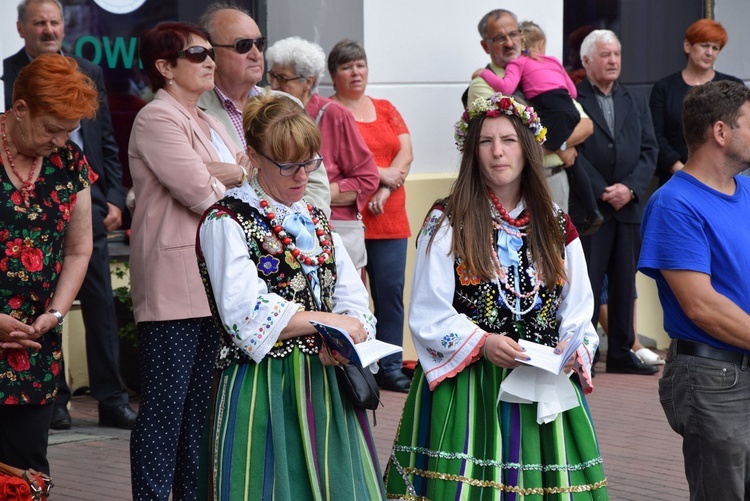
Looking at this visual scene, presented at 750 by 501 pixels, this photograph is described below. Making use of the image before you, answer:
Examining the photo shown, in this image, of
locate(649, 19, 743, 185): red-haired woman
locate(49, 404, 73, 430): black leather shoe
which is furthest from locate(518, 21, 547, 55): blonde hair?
locate(49, 404, 73, 430): black leather shoe

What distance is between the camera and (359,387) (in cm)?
388

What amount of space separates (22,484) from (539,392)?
178 cm

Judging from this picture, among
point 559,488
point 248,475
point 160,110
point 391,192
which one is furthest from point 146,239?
point 391,192

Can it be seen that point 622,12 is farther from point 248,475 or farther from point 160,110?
point 248,475

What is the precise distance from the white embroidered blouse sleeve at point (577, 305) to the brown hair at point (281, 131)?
1.12 meters

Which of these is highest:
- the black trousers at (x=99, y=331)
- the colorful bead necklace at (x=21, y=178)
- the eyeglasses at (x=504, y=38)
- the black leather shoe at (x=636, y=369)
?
the eyeglasses at (x=504, y=38)

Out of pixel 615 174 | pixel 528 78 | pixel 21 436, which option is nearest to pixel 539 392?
pixel 21 436

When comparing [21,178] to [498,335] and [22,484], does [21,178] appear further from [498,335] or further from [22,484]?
[498,335]

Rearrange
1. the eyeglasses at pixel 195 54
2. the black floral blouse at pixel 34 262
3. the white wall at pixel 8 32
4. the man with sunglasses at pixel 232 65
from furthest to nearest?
the white wall at pixel 8 32 < the man with sunglasses at pixel 232 65 < the eyeglasses at pixel 195 54 < the black floral blouse at pixel 34 262

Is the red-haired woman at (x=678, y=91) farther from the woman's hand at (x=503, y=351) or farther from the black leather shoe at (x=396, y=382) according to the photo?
the woman's hand at (x=503, y=351)

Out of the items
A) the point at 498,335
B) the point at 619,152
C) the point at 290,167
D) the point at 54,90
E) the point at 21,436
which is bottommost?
the point at 21,436

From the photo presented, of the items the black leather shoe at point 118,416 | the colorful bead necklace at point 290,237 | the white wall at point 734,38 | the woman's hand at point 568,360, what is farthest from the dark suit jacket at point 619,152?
the colorful bead necklace at point 290,237

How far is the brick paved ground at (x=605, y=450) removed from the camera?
6098 millimetres

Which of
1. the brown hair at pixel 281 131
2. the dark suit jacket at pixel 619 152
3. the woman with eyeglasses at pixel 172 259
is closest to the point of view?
the brown hair at pixel 281 131
